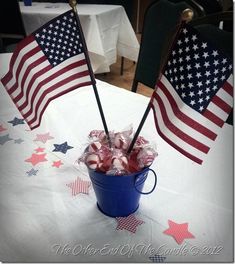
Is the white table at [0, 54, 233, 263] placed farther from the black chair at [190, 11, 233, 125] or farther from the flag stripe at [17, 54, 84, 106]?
the black chair at [190, 11, 233, 125]

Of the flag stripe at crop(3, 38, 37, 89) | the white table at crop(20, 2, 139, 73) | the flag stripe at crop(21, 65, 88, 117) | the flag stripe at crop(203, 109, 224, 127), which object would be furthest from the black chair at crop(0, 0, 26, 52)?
the flag stripe at crop(203, 109, 224, 127)

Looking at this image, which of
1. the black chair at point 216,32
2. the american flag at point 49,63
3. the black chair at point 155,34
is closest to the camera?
the american flag at point 49,63

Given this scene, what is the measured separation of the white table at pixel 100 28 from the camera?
2703 mm

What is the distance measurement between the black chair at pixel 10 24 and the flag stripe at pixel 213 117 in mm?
2354

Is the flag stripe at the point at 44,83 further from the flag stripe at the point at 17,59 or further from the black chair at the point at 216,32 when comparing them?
the black chair at the point at 216,32

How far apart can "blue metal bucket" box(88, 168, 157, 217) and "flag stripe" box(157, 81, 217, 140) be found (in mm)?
145

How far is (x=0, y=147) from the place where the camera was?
0.96m

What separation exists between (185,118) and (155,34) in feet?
3.27

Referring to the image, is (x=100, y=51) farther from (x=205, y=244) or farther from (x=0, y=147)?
(x=205, y=244)

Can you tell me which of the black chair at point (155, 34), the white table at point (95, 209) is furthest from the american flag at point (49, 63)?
the black chair at point (155, 34)

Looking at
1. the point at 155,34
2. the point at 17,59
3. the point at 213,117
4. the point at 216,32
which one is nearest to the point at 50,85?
the point at 17,59

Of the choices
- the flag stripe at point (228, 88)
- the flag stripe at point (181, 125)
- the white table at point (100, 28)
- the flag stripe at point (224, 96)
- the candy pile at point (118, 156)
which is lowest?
the white table at point (100, 28)

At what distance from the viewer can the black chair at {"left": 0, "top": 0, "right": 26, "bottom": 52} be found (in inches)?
103

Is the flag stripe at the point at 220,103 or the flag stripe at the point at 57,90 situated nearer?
the flag stripe at the point at 220,103
